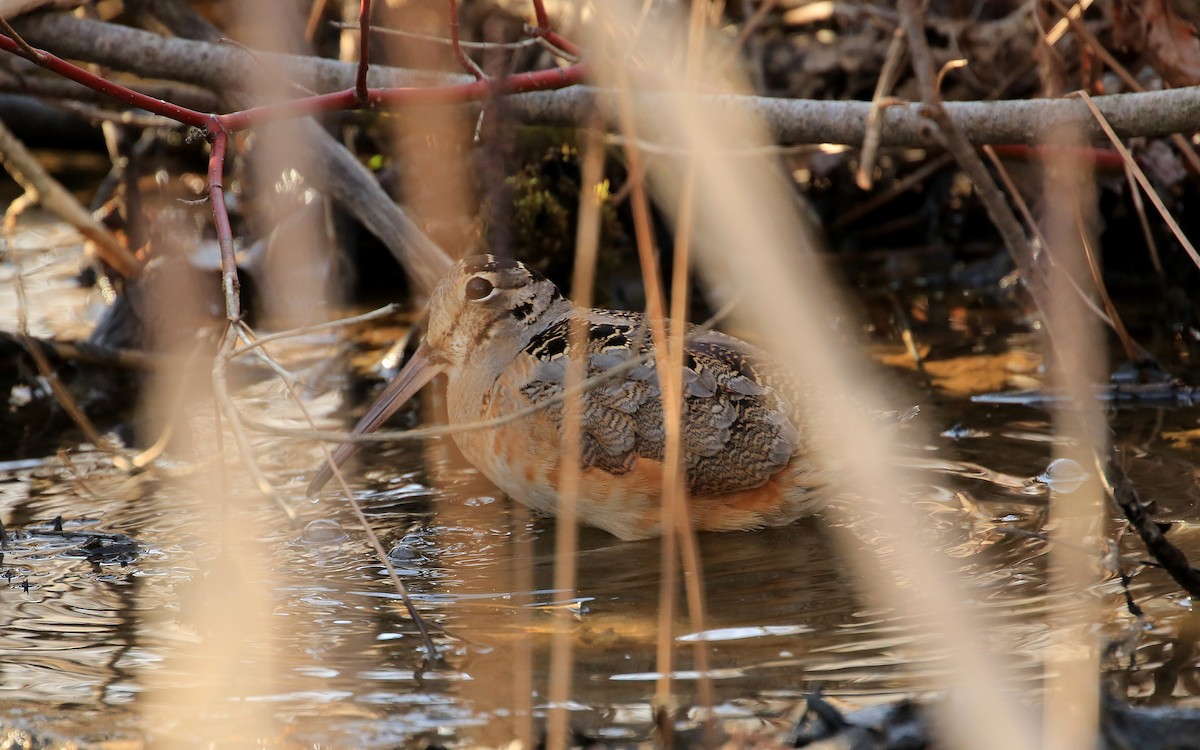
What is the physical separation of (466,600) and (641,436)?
2.30ft

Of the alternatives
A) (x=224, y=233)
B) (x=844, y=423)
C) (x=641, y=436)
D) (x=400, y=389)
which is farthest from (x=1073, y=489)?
(x=224, y=233)

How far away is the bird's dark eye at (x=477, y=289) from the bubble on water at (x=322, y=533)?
0.85 metres

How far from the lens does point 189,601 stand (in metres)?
3.31

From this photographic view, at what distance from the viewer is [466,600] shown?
3.33 metres

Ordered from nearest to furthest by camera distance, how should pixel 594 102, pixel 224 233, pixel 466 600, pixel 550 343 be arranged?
pixel 224 233, pixel 466 600, pixel 550 343, pixel 594 102

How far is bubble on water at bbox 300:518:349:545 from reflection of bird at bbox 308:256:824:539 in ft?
0.66

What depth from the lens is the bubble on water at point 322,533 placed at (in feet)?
12.4

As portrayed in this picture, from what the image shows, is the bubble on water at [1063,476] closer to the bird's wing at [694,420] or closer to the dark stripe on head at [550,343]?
the bird's wing at [694,420]

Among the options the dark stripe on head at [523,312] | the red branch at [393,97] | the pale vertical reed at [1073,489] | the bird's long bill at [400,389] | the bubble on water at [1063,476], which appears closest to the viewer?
the pale vertical reed at [1073,489]

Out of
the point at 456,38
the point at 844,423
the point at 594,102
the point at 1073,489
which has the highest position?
the point at 594,102

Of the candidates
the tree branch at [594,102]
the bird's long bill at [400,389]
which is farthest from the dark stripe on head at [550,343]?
the tree branch at [594,102]

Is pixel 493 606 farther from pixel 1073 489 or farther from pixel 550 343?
pixel 1073 489

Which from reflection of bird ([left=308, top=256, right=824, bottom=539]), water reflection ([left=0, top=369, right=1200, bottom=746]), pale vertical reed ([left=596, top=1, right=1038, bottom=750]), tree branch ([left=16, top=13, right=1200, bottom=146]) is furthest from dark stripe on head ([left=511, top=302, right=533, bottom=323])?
pale vertical reed ([left=596, top=1, right=1038, bottom=750])

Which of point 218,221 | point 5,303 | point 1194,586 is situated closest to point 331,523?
point 218,221
